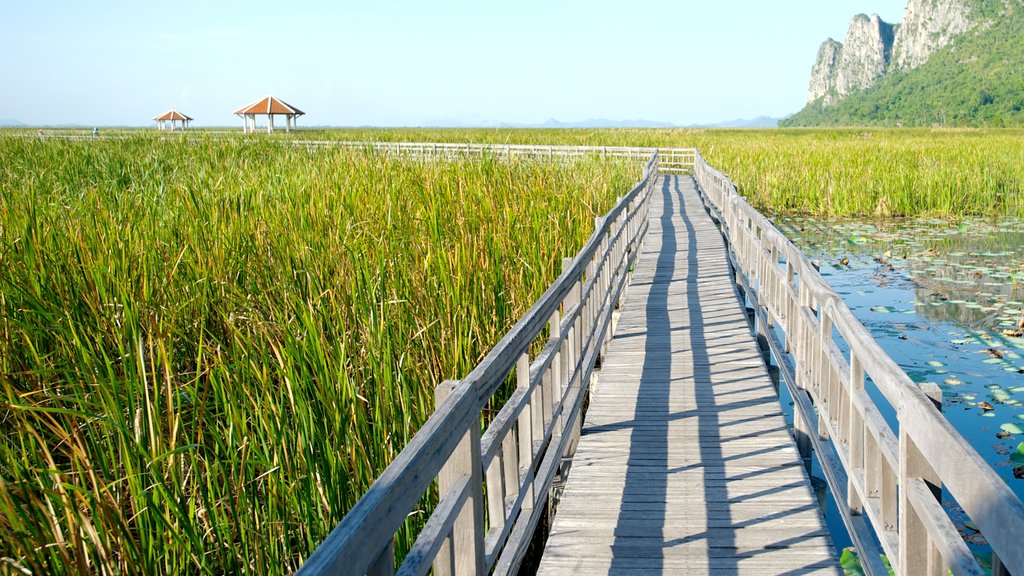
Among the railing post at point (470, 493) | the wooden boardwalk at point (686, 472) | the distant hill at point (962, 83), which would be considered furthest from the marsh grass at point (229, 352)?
the distant hill at point (962, 83)

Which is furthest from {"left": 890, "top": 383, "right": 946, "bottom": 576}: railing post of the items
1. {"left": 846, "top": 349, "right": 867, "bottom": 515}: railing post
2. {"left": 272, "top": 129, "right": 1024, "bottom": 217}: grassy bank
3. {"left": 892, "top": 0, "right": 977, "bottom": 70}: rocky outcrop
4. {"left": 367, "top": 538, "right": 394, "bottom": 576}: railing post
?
{"left": 892, "top": 0, "right": 977, "bottom": 70}: rocky outcrop

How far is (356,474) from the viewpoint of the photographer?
3014mm

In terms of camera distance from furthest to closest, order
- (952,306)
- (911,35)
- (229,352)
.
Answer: (911,35)
(952,306)
(229,352)

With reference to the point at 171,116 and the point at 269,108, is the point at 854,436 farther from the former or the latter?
the point at 171,116

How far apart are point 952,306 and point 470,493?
31.1 ft

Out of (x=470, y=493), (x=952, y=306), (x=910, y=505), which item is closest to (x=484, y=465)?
(x=470, y=493)

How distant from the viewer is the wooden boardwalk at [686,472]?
11.3ft

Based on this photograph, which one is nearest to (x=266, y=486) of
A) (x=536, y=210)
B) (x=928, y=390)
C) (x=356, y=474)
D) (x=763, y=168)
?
(x=356, y=474)

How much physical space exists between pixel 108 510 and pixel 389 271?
3.18 m

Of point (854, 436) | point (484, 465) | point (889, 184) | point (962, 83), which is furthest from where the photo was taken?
point (962, 83)

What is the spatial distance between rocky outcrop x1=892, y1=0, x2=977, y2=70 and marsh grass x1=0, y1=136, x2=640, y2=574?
17118cm

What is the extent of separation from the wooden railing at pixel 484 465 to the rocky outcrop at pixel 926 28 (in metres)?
173

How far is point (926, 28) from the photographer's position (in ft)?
545

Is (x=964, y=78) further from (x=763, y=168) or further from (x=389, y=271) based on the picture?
(x=389, y=271)
